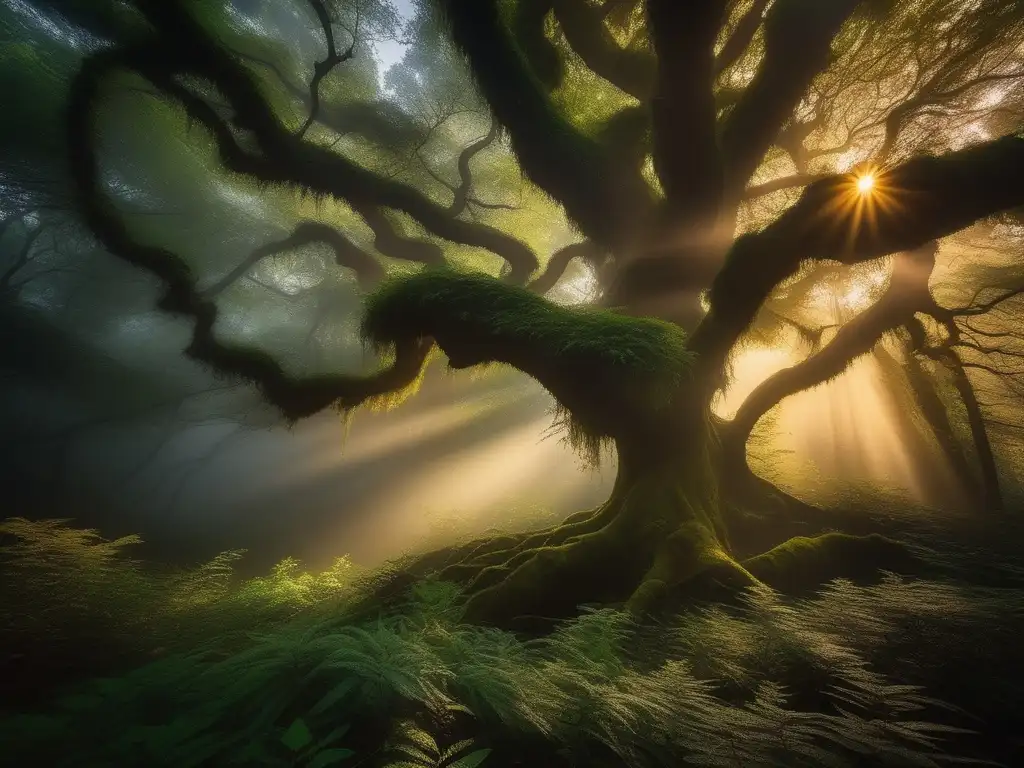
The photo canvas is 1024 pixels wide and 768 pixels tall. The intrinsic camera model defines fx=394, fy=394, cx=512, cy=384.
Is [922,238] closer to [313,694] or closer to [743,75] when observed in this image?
[743,75]

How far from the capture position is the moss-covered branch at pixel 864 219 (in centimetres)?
403

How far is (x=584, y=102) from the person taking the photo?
8.81m

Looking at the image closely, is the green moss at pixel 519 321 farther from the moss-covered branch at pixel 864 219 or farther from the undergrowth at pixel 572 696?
the undergrowth at pixel 572 696

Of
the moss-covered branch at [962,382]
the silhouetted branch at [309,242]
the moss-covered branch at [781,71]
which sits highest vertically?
the silhouetted branch at [309,242]

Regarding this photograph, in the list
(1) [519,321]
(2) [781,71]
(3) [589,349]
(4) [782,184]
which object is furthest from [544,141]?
(4) [782,184]

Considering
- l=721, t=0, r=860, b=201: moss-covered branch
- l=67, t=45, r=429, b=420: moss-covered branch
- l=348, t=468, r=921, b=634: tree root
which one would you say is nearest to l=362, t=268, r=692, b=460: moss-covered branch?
l=67, t=45, r=429, b=420: moss-covered branch

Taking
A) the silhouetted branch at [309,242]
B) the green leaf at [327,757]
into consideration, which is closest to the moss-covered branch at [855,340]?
the green leaf at [327,757]

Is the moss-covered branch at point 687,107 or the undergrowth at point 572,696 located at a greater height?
the moss-covered branch at point 687,107

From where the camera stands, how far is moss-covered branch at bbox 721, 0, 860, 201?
5.23 meters

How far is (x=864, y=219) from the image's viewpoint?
4.54 m

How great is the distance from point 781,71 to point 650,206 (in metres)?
2.31

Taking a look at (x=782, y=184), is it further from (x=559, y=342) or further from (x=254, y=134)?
(x=254, y=134)

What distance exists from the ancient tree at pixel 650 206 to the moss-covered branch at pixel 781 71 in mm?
30

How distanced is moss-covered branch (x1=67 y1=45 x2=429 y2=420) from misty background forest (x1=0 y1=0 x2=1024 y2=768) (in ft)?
0.17
